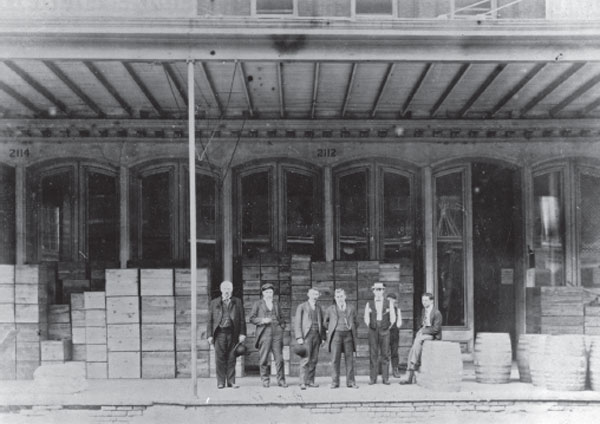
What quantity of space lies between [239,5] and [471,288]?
7340 millimetres

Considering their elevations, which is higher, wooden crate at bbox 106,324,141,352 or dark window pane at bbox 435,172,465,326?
dark window pane at bbox 435,172,465,326

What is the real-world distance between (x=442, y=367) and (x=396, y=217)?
453cm

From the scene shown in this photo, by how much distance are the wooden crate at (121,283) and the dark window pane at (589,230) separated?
8.95 meters

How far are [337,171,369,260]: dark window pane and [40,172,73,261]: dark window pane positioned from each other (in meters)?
5.54

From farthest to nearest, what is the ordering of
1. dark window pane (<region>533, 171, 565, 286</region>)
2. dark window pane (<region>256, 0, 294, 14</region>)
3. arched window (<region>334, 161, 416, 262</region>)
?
arched window (<region>334, 161, 416, 262</region>) < dark window pane (<region>533, 171, 565, 286</region>) < dark window pane (<region>256, 0, 294, 14</region>)

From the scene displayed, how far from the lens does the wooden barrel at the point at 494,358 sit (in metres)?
13.8

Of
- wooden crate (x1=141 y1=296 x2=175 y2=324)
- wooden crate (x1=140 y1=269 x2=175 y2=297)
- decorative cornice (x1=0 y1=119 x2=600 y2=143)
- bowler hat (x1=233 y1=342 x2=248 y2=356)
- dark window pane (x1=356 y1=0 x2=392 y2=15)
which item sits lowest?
bowler hat (x1=233 y1=342 x2=248 y2=356)

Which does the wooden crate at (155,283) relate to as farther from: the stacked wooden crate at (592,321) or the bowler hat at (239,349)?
the stacked wooden crate at (592,321)

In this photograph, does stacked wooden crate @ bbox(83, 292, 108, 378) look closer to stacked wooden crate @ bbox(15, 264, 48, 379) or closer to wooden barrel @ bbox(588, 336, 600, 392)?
stacked wooden crate @ bbox(15, 264, 48, 379)

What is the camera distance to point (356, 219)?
55.5 feet

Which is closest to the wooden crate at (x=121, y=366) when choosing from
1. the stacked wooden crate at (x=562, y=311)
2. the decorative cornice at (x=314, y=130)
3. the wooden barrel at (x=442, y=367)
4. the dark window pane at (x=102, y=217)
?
the dark window pane at (x=102, y=217)

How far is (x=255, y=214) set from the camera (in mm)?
16812

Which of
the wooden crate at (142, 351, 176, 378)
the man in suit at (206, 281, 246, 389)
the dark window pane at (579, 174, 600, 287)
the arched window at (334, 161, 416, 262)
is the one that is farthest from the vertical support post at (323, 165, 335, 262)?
the dark window pane at (579, 174, 600, 287)

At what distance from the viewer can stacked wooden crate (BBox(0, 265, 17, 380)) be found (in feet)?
49.0
